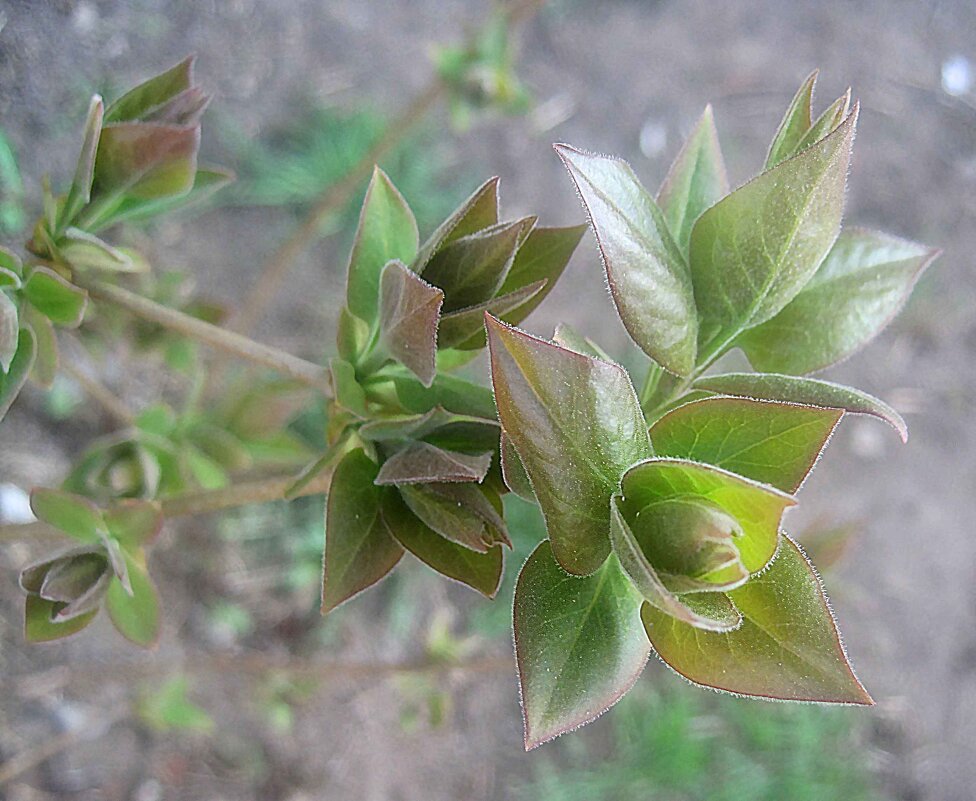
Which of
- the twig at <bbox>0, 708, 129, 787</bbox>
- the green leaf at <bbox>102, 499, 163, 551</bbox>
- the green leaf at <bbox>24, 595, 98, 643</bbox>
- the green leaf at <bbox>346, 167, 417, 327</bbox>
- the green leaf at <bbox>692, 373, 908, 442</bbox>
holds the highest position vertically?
the green leaf at <bbox>692, 373, 908, 442</bbox>

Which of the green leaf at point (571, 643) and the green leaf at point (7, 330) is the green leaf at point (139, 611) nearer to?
the green leaf at point (7, 330)

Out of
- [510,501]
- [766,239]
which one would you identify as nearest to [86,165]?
[766,239]

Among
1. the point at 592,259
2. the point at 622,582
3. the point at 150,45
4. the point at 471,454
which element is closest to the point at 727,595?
the point at 622,582

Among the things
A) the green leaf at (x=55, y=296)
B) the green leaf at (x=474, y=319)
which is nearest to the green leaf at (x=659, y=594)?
the green leaf at (x=474, y=319)

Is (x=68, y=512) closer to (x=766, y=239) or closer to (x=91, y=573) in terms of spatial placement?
(x=91, y=573)

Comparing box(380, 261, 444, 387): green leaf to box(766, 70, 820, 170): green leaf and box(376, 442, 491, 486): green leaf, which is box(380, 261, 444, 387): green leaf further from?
box(766, 70, 820, 170): green leaf

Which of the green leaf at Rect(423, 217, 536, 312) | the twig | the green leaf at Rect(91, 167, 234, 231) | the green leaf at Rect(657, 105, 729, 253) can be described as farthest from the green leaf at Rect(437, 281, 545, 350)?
the twig
